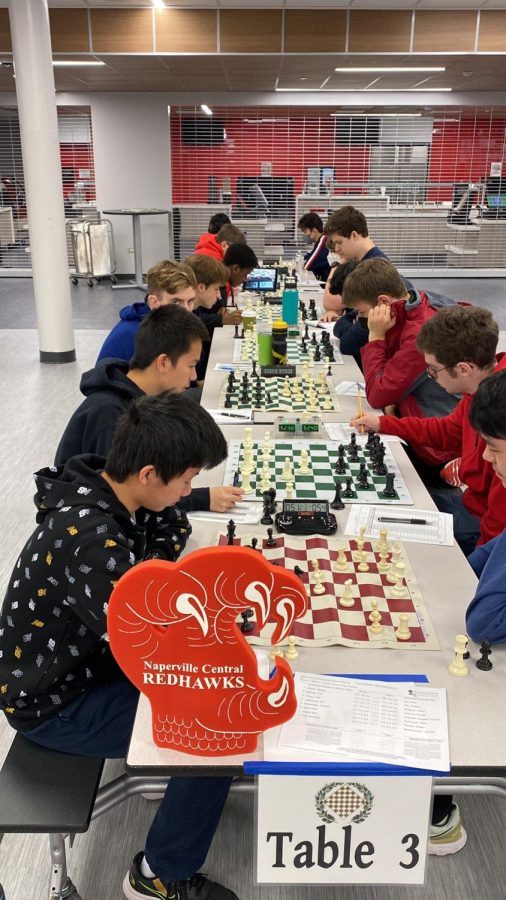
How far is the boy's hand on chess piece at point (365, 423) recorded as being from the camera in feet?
9.21

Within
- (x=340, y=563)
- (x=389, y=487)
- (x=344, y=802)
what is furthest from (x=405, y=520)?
(x=344, y=802)

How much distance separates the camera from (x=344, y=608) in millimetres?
1669

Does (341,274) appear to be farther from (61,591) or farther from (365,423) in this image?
(61,591)

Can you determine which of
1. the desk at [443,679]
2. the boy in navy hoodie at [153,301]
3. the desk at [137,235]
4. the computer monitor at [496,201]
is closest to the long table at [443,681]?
the desk at [443,679]

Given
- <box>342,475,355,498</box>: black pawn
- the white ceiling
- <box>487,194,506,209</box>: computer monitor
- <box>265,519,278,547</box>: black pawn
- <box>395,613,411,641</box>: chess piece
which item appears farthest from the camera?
<box>487,194,506,209</box>: computer monitor

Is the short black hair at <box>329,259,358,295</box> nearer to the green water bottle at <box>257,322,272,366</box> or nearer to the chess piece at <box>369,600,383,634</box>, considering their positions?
the green water bottle at <box>257,322,272,366</box>

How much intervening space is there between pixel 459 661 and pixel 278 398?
196 cm

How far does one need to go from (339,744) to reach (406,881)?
0.92 feet

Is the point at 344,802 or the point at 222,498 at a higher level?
the point at 222,498

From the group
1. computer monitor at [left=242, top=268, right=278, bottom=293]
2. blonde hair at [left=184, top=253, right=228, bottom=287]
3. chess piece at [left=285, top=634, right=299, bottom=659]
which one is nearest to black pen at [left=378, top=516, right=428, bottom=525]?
chess piece at [left=285, top=634, right=299, bottom=659]

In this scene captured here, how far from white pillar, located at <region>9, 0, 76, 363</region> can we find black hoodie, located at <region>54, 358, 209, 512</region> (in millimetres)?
4227

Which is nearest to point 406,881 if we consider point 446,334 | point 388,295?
point 446,334

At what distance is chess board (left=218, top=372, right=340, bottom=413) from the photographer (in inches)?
124

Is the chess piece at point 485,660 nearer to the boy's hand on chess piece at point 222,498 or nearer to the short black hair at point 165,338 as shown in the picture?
the boy's hand on chess piece at point 222,498
